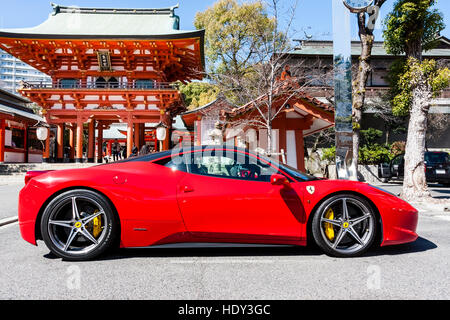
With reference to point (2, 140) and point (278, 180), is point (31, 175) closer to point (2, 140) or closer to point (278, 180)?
point (278, 180)

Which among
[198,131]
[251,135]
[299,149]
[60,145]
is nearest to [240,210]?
[299,149]

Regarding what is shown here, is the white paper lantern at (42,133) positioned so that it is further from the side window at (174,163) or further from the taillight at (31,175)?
the side window at (174,163)

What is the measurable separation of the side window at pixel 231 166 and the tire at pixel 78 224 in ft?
3.01

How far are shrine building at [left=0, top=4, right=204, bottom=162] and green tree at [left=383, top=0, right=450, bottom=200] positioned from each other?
13.2m

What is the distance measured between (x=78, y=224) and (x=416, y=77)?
819 centimetres

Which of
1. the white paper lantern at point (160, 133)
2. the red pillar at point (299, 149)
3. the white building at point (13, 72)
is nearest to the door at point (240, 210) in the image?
the red pillar at point (299, 149)

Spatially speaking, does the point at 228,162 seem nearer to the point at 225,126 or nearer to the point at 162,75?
the point at 225,126

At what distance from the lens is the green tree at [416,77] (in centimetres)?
734

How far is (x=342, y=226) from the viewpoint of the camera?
2.83 metres

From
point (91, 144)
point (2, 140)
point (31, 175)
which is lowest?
point (31, 175)

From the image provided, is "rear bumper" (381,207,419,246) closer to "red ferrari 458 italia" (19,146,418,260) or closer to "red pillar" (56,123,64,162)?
"red ferrari 458 italia" (19,146,418,260)
